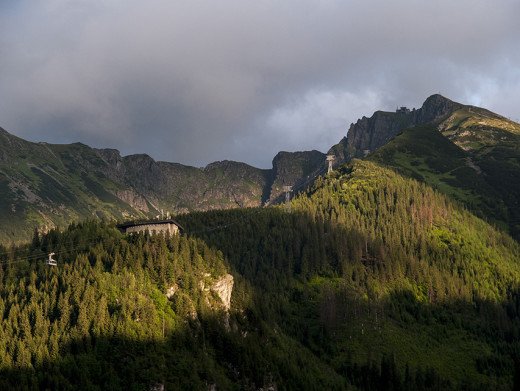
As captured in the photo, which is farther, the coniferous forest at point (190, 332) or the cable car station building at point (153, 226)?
the cable car station building at point (153, 226)

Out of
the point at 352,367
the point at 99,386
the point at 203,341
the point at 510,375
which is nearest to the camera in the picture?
the point at 99,386

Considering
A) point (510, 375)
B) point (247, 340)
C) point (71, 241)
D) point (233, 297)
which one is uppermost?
point (71, 241)

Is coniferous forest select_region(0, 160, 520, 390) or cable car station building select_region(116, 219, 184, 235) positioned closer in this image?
coniferous forest select_region(0, 160, 520, 390)

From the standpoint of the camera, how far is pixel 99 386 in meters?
106

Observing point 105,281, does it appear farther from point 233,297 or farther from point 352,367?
point 352,367

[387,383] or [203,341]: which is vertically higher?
[203,341]

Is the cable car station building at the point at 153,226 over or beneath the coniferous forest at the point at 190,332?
over

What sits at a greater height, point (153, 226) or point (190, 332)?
point (153, 226)

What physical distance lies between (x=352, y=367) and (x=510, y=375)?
54.0 meters

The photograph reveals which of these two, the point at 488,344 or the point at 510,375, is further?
the point at 488,344

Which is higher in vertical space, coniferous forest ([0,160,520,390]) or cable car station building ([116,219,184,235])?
cable car station building ([116,219,184,235])

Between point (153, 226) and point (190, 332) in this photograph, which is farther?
point (153, 226)

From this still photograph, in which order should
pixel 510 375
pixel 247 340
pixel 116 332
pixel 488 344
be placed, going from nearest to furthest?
pixel 116 332 < pixel 247 340 < pixel 510 375 < pixel 488 344

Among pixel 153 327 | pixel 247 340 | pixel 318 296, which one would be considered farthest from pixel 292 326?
pixel 153 327
